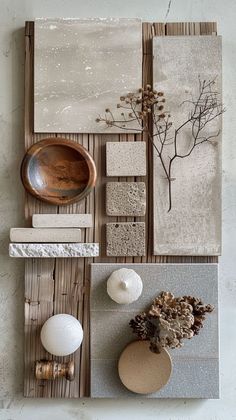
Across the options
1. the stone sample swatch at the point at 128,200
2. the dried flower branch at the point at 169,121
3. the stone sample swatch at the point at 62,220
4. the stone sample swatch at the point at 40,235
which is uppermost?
the dried flower branch at the point at 169,121

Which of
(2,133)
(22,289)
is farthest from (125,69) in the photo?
(22,289)

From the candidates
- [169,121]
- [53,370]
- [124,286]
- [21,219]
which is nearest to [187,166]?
[169,121]

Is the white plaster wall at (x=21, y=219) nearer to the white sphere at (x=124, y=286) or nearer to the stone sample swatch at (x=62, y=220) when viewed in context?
the stone sample swatch at (x=62, y=220)

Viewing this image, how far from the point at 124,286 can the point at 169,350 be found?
0.22 m

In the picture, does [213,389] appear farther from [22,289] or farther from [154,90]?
[154,90]

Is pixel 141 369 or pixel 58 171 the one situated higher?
pixel 58 171

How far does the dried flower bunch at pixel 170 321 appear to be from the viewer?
120cm

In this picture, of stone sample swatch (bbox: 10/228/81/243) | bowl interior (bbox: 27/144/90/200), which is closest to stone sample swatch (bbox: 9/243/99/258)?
stone sample swatch (bbox: 10/228/81/243)

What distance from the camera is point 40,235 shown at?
1280 mm

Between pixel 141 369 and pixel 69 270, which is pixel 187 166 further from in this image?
pixel 141 369

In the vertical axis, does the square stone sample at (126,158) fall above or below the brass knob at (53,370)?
above

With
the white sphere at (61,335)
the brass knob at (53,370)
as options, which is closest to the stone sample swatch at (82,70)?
the white sphere at (61,335)

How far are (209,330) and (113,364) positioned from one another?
0.26 m

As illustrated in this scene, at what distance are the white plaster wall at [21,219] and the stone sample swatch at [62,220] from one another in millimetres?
72
